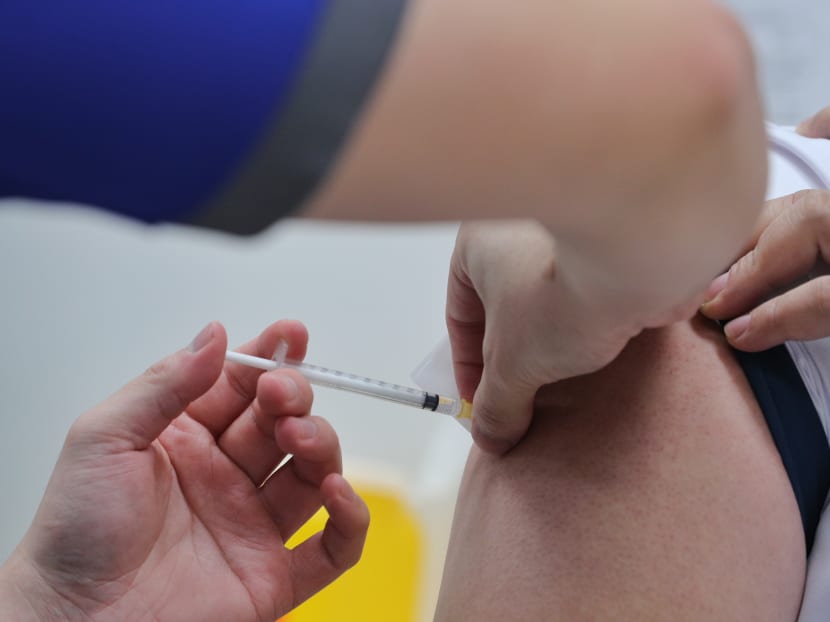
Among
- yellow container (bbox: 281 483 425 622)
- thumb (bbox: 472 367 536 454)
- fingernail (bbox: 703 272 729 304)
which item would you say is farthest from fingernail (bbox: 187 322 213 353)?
yellow container (bbox: 281 483 425 622)

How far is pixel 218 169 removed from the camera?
0.33 metres

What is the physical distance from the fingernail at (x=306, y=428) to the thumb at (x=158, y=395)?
10cm

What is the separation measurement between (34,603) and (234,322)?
0.80 metres

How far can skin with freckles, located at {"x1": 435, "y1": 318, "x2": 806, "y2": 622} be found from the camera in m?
0.73

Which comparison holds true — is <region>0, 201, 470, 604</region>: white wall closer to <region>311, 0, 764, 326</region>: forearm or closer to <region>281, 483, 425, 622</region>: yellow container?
<region>281, 483, 425, 622</region>: yellow container

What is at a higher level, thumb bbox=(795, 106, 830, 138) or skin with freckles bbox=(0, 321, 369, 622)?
thumb bbox=(795, 106, 830, 138)

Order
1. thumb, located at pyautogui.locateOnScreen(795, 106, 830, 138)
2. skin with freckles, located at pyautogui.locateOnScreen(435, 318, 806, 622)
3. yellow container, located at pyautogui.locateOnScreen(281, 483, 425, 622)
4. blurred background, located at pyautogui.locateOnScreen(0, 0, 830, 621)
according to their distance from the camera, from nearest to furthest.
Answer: skin with freckles, located at pyautogui.locateOnScreen(435, 318, 806, 622)
thumb, located at pyautogui.locateOnScreen(795, 106, 830, 138)
yellow container, located at pyautogui.locateOnScreen(281, 483, 425, 622)
blurred background, located at pyautogui.locateOnScreen(0, 0, 830, 621)

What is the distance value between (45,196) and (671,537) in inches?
23.3

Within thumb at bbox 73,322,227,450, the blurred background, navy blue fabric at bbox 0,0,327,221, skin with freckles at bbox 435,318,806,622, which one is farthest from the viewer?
the blurred background

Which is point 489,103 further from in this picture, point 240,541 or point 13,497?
point 13,497

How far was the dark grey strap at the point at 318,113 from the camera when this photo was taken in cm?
33

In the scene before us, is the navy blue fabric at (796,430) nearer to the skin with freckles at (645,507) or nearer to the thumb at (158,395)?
the skin with freckles at (645,507)

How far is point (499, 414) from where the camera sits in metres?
0.78

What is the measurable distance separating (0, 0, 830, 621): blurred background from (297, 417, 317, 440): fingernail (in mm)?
608
